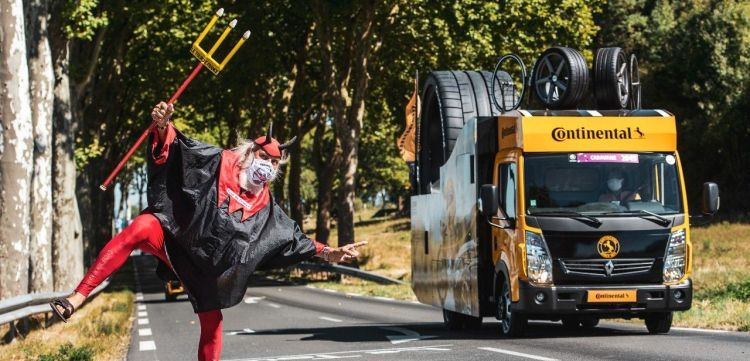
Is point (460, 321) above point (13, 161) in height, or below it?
below

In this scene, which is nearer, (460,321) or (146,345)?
(146,345)

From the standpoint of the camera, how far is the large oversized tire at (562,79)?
15344mm

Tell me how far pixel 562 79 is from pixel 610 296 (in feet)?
9.66

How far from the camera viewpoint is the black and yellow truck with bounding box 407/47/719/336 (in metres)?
14.0

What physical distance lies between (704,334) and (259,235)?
8.71 metres

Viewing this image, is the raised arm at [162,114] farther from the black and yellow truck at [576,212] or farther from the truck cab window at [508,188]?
the truck cab window at [508,188]

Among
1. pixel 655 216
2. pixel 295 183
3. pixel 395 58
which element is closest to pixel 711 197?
pixel 655 216

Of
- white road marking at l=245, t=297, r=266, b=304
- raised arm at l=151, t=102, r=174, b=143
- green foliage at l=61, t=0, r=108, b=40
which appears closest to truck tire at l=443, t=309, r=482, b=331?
raised arm at l=151, t=102, r=174, b=143

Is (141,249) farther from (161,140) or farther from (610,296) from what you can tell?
(610,296)

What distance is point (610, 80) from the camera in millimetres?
15461

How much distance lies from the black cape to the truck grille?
7.40 metres

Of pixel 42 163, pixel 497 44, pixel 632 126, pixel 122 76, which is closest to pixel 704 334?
pixel 632 126

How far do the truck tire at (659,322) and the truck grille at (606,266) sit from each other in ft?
3.26

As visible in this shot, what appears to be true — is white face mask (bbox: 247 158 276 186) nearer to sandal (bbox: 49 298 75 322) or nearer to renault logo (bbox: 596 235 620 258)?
sandal (bbox: 49 298 75 322)
